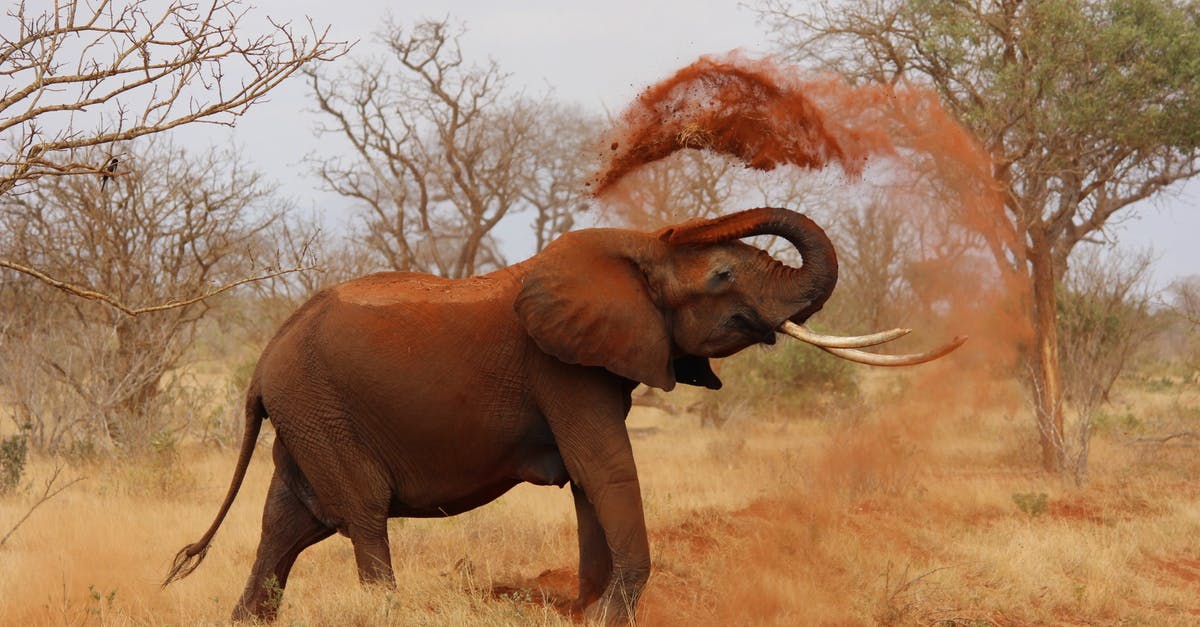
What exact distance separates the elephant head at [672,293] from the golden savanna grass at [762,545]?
5.24ft

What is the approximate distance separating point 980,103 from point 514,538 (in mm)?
8075

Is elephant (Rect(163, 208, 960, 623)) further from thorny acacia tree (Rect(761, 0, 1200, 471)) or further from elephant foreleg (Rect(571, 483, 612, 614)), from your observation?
thorny acacia tree (Rect(761, 0, 1200, 471))

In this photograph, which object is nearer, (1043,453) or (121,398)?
(1043,453)

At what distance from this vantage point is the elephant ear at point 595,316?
269 inches

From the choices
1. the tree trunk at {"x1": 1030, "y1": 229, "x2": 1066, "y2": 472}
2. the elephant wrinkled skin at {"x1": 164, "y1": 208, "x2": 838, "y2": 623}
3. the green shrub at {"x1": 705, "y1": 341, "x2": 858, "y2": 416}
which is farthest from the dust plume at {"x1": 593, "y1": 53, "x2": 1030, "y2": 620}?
the green shrub at {"x1": 705, "y1": 341, "x2": 858, "y2": 416}

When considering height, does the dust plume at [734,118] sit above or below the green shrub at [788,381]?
above

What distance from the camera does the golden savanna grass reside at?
306 inches

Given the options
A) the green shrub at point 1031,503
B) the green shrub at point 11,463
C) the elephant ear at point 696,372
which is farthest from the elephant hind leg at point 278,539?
the green shrub at point 1031,503

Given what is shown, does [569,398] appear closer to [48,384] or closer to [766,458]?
[766,458]

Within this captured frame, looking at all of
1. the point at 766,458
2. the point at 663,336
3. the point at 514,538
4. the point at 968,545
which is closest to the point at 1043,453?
the point at 766,458

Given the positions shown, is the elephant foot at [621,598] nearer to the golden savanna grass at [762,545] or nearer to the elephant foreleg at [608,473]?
the elephant foreleg at [608,473]

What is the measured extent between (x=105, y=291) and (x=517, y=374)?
38.9 feet

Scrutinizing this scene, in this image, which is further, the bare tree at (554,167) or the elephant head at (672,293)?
the bare tree at (554,167)

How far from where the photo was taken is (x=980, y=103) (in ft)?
46.8
